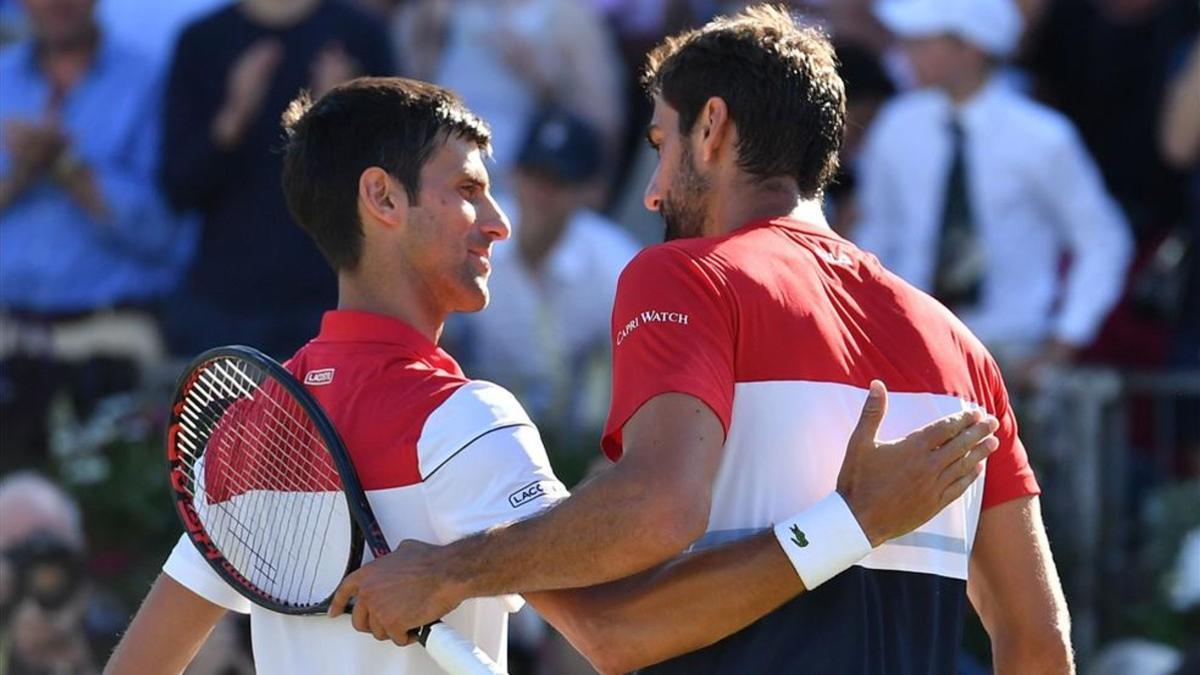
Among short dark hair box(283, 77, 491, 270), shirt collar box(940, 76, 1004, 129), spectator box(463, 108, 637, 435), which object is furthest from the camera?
spectator box(463, 108, 637, 435)

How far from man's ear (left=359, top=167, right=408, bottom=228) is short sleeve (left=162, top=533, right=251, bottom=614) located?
0.66 metres

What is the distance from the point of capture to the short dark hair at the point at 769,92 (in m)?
3.59

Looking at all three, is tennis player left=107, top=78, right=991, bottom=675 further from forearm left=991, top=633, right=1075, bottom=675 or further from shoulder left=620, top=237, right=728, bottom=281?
forearm left=991, top=633, right=1075, bottom=675

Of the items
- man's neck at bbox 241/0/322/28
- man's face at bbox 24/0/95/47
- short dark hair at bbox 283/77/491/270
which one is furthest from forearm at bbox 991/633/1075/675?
man's face at bbox 24/0/95/47

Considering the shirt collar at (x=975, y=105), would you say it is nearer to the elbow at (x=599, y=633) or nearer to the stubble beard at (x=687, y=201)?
the stubble beard at (x=687, y=201)

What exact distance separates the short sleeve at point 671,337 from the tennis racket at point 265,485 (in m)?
0.47

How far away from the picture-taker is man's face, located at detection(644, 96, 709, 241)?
12.0 feet

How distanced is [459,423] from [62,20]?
5.59m

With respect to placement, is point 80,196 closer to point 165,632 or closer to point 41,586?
point 41,586

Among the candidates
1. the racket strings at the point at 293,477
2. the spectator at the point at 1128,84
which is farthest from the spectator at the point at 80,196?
the racket strings at the point at 293,477

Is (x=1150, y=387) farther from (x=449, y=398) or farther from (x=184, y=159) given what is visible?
(x=449, y=398)

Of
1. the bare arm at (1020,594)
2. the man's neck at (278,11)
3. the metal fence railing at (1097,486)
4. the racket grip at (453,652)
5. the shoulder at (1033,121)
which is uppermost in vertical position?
the man's neck at (278,11)

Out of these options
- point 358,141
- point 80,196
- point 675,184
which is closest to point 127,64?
point 80,196

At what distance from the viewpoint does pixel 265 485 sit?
12.1ft
